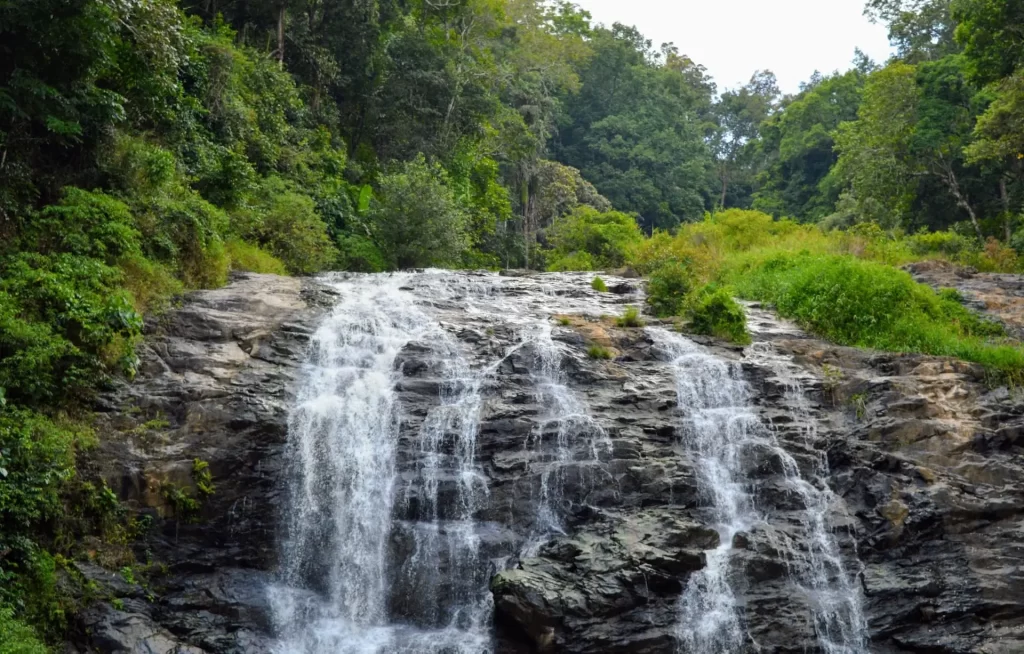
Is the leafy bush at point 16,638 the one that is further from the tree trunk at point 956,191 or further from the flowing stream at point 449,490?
the tree trunk at point 956,191

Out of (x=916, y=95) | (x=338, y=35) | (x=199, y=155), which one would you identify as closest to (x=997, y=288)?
(x=916, y=95)

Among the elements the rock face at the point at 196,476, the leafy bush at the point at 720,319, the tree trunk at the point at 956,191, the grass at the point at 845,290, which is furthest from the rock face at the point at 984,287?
the rock face at the point at 196,476

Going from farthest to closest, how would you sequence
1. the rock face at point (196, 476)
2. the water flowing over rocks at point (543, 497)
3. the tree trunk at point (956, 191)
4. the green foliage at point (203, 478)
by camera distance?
the tree trunk at point (956, 191) < the green foliage at point (203, 478) < the water flowing over rocks at point (543, 497) < the rock face at point (196, 476)

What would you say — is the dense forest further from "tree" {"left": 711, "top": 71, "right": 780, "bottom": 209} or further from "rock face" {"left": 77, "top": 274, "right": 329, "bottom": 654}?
"tree" {"left": 711, "top": 71, "right": 780, "bottom": 209}

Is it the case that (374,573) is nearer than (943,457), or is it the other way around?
(374,573)

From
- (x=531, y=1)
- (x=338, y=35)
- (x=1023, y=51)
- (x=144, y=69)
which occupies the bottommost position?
(x=144, y=69)

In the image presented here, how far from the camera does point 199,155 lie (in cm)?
2138

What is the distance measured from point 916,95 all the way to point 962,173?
328cm

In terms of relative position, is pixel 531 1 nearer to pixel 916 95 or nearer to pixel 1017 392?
pixel 916 95

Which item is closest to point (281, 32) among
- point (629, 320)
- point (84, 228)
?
point (84, 228)

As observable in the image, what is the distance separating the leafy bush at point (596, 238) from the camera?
113ft

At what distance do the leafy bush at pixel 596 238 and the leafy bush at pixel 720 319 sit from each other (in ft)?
49.3

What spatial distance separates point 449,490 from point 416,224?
45.8ft

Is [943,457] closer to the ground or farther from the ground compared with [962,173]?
closer to the ground
